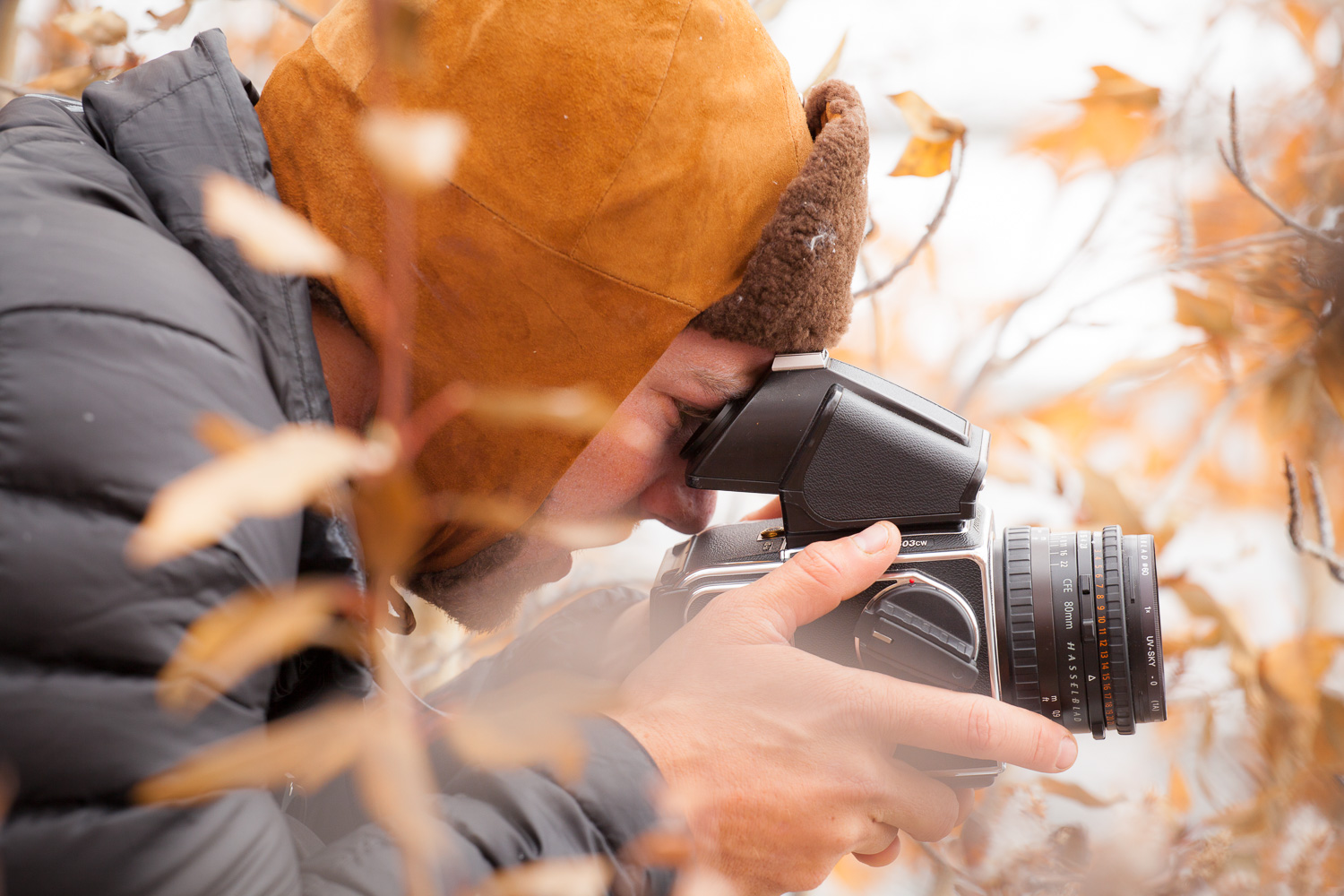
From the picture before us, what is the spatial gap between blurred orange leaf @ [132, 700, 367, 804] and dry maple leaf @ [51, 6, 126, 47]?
3.22 feet

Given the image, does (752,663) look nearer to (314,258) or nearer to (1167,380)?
(314,258)

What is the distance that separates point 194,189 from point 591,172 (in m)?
0.29

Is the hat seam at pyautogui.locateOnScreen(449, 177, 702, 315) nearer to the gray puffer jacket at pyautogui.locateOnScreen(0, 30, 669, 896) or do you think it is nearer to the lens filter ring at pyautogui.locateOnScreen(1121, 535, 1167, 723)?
the gray puffer jacket at pyautogui.locateOnScreen(0, 30, 669, 896)

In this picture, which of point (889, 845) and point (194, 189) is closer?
point (194, 189)

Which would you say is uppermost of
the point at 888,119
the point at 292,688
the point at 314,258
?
the point at 314,258

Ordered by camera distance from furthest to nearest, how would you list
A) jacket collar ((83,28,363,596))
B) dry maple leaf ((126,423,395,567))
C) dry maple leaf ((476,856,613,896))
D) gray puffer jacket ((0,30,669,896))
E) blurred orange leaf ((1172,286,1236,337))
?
blurred orange leaf ((1172,286,1236,337)) < jacket collar ((83,28,363,596)) < gray puffer jacket ((0,30,669,896)) < dry maple leaf ((476,856,613,896)) < dry maple leaf ((126,423,395,567))

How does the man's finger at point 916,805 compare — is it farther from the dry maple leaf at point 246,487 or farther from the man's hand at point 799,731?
Result: the dry maple leaf at point 246,487

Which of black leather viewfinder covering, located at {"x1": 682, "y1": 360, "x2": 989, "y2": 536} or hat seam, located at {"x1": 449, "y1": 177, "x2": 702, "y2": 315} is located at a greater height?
hat seam, located at {"x1": 449, "y1": 177, "x2": 702, "y2": 315}

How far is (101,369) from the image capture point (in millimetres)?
486

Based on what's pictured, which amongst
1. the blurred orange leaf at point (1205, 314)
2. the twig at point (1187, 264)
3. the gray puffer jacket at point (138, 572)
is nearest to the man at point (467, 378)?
the gray puffer jacket at point (138, 572)

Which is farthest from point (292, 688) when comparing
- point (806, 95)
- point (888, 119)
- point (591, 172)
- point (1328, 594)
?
point (1328, 594)

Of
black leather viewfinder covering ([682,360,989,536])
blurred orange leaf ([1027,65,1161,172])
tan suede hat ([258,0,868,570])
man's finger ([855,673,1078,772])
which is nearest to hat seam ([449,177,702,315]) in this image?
tan suede hat ([258,0,868,570])

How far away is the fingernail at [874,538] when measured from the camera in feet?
2.65

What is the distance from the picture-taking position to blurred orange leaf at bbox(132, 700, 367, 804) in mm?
179
